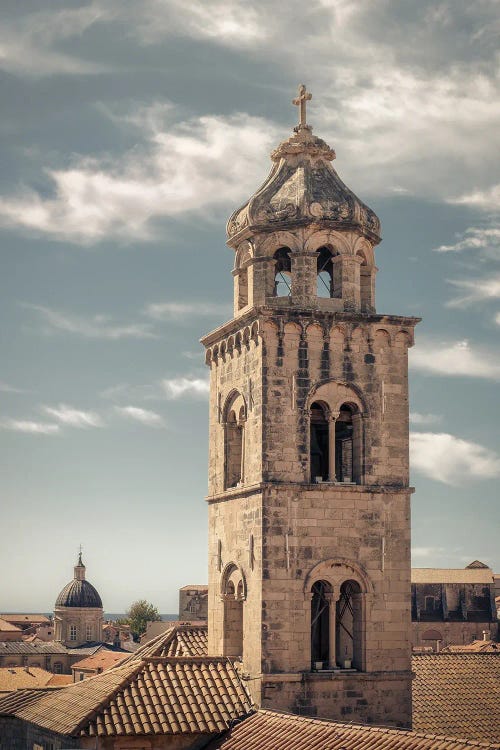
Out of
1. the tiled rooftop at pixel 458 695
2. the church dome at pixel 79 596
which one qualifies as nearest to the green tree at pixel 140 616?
the church dome at pixel 79 596

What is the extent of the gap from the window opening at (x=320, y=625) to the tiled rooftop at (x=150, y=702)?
2109 millimetres

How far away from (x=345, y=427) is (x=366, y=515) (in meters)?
2.58

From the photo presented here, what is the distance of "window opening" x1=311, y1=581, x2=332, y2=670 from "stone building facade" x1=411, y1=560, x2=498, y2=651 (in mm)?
72225

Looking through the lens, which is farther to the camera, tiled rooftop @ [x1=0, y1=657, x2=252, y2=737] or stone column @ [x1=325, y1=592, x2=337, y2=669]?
stone column @ [x1=325, y1=592, x2=337, y2=669]

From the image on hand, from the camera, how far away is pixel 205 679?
2716cm

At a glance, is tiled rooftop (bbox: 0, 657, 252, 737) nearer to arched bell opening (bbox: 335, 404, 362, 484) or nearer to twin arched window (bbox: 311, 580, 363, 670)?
twin arched window (bbox: 311, 580, 363, 670)

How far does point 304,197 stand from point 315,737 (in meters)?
12.8

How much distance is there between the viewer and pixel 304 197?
28.8m

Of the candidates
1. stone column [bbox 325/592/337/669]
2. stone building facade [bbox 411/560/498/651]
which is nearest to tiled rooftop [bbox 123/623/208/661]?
stone column [bbox 325/592/337/669]

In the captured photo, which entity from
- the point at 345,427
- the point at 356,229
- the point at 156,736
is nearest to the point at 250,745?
the point at 156,736

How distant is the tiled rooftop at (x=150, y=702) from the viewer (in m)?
24.9

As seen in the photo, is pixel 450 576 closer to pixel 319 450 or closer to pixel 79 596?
pixel 79 596

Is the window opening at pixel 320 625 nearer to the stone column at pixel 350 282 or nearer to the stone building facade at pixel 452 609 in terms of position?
the stone column at pixel 350 282

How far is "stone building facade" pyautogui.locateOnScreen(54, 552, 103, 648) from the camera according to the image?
128250 millimetres
